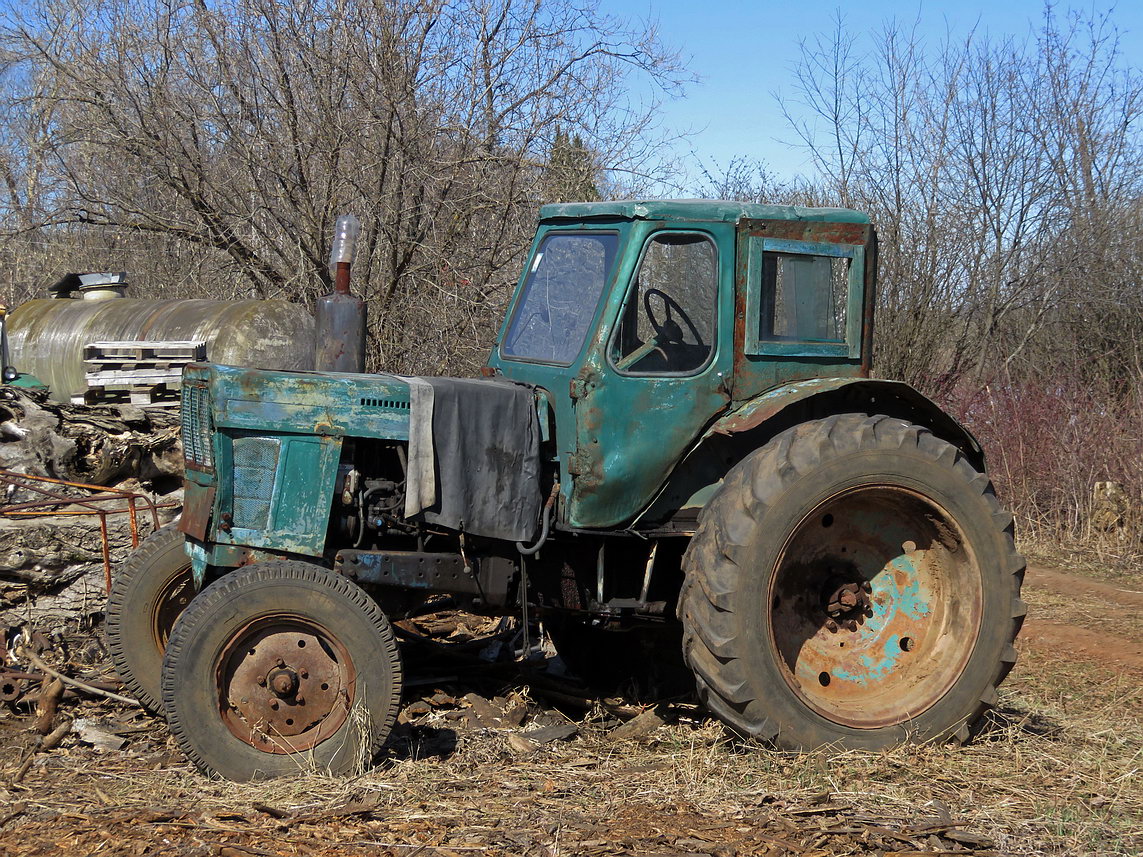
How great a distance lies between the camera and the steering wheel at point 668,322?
15.5ft

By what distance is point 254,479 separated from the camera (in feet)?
14.3

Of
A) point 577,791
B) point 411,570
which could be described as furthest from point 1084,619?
point 411,570

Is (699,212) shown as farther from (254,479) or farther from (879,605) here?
(254,479)

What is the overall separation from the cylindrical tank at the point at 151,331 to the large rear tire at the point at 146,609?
11.4 ft

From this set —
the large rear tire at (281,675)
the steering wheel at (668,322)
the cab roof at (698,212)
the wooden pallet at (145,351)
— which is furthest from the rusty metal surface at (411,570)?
the wooden pallet at (145,351)

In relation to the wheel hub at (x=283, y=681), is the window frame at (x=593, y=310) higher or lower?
higher

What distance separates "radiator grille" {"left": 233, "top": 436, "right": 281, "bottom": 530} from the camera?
14.2 ft

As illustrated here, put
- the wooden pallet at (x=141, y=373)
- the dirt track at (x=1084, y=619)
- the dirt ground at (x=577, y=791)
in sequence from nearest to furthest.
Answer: the dirt ground at (x=577, y=791), the dirt track at (x=1084, y=619), the wooden pallet at (x=141, y=373)

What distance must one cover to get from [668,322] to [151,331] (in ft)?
19.3

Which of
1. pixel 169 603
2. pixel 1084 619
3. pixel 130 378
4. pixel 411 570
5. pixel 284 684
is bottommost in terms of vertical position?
pixel 1084 619

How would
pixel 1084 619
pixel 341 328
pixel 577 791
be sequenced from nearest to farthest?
pixel 577 791
pixel 341 328
pixel 1084 619

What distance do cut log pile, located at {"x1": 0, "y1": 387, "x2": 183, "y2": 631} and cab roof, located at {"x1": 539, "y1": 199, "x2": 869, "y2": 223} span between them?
276 cm

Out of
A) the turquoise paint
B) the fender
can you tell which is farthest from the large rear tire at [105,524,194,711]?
the turquoise paint

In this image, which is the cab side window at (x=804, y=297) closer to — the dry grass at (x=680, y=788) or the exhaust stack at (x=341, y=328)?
the dry grass at (x=680, y=788)
